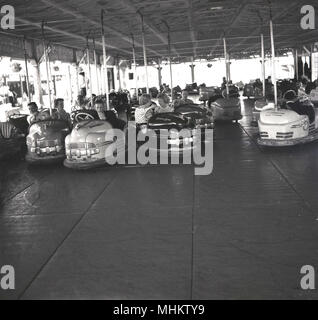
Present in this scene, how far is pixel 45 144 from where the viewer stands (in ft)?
25.2

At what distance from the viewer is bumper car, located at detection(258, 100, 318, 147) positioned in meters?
7.80

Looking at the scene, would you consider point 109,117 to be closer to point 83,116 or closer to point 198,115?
point 83,116

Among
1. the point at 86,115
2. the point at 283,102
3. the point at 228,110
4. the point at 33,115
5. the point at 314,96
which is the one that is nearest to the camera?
the point at 86,115

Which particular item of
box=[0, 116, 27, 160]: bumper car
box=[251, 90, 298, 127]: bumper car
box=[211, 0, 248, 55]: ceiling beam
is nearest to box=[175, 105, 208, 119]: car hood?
box=[251, 90, 298, 127]: bumper car

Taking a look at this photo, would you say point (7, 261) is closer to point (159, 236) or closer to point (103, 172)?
point (159, 236)

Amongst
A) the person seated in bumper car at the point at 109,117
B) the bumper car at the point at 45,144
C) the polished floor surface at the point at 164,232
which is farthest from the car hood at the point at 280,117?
the bumper car at the point at 45,144

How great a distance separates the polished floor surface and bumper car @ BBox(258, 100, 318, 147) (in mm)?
715

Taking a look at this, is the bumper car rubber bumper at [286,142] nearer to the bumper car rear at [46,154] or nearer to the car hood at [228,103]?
the bumper car rear at [46,154]

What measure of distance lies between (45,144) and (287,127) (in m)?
3.90

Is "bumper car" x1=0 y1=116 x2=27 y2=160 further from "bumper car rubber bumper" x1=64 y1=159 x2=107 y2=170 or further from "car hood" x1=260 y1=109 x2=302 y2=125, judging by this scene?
"car hood" x1=260 y1=109 x2=302 y2=125

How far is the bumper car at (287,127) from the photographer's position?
25.6 ft

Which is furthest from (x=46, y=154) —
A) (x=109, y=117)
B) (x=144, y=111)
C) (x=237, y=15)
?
(x=237, y=15)

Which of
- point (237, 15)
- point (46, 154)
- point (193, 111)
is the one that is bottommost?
point (46, 154)
